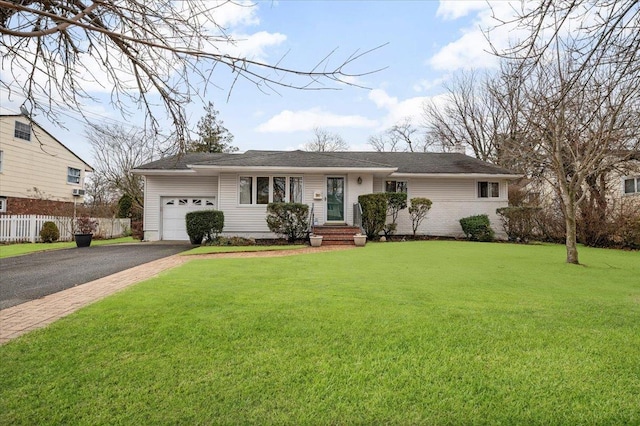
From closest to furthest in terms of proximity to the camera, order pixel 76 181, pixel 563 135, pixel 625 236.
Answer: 1. pixel 563 135
2. pixel 625 236
3. pixel 76 181

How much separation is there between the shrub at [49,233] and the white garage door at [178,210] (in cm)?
495

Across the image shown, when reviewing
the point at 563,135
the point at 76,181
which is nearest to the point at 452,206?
the point at 563,135

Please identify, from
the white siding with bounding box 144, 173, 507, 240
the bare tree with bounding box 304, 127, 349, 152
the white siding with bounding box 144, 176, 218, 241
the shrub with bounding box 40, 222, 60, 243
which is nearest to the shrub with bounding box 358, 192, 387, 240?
the white siding with bounding box 144, 173, 507, 240

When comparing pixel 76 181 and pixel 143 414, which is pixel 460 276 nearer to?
pixel 143 414

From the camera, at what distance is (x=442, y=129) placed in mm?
30500

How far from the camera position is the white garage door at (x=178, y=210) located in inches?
634

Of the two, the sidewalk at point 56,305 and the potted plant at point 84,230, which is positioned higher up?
the potted plant at point 84,230

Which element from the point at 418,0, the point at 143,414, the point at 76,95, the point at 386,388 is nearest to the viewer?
the point at 143,414

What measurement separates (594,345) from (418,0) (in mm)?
4779

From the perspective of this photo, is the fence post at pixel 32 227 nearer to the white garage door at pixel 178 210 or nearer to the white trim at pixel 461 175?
the white garage door at pixel 178 210


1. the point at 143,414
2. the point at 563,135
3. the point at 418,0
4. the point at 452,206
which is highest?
the point at 418,0

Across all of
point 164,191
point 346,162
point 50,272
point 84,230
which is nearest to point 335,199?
point 346,162

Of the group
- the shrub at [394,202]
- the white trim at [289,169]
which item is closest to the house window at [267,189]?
the white trim at [289,169]

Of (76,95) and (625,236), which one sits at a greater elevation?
(76,95)
